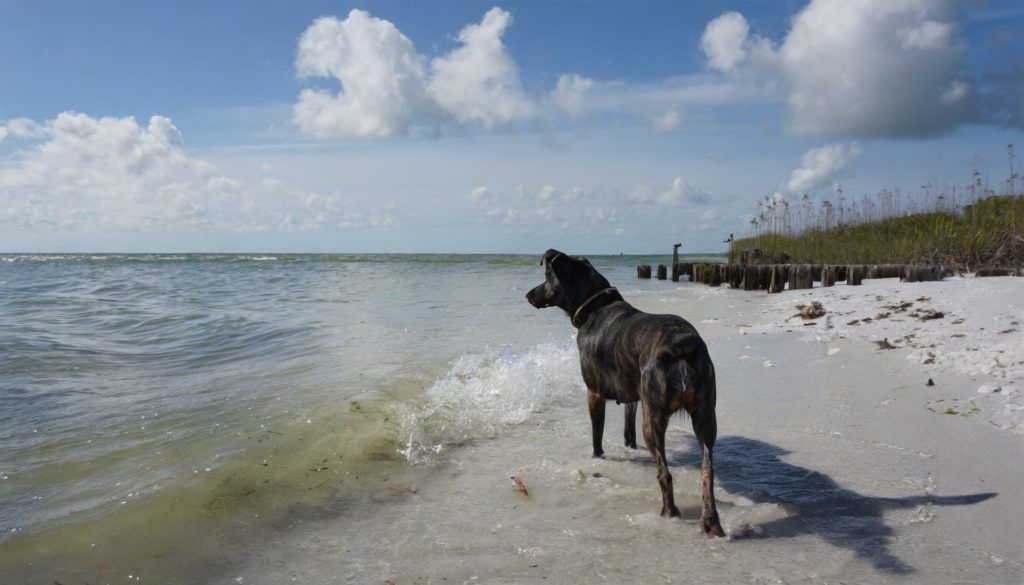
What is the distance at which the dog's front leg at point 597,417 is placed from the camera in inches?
204

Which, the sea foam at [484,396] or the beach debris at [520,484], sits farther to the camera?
the sea foam at [484,396]

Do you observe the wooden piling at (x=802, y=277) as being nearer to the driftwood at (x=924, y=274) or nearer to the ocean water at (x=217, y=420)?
the driftwood at (x=924, y=274)

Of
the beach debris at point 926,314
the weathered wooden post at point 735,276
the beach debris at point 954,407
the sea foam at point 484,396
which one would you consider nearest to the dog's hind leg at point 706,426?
the sea foam at point 484,396

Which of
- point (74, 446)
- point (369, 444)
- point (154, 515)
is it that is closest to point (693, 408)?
point (369, 444)

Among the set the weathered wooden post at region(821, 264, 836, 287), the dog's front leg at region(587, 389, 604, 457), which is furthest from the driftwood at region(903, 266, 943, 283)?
the dog's front leg at region(587, 389, 604, 457)

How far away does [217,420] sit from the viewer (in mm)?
6367

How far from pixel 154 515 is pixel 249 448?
53.3 inches

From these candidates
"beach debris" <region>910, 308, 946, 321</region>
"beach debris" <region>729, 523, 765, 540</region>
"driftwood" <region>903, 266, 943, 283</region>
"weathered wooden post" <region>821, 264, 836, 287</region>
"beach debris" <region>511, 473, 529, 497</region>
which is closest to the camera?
"beach debris" <region>729, 523, 765, 540</region>

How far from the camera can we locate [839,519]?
382 centimetres

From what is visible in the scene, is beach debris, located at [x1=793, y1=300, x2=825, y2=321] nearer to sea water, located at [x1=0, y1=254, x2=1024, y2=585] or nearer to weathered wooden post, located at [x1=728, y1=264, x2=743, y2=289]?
sea water, located at [x1=0, y1=254, x2=1024, y2=585]

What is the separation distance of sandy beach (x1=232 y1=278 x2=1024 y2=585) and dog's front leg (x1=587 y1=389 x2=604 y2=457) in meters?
0.17

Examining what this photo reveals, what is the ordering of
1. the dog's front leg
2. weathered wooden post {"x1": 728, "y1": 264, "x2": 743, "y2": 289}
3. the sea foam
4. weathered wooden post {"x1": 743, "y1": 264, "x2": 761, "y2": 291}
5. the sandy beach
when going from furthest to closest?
weathered wooden post {"x1": 728, "y1": 264, "x2": 743, "y2": 289}
weathered wooden post {"x1": 743, "y1": 264, "x2": 761, "y2": 291}
the sea foam
the dog's front leg
the sandy beach

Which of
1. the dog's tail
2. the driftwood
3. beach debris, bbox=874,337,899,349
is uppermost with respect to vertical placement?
the driftwood

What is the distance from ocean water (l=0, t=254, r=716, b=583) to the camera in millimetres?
3891
